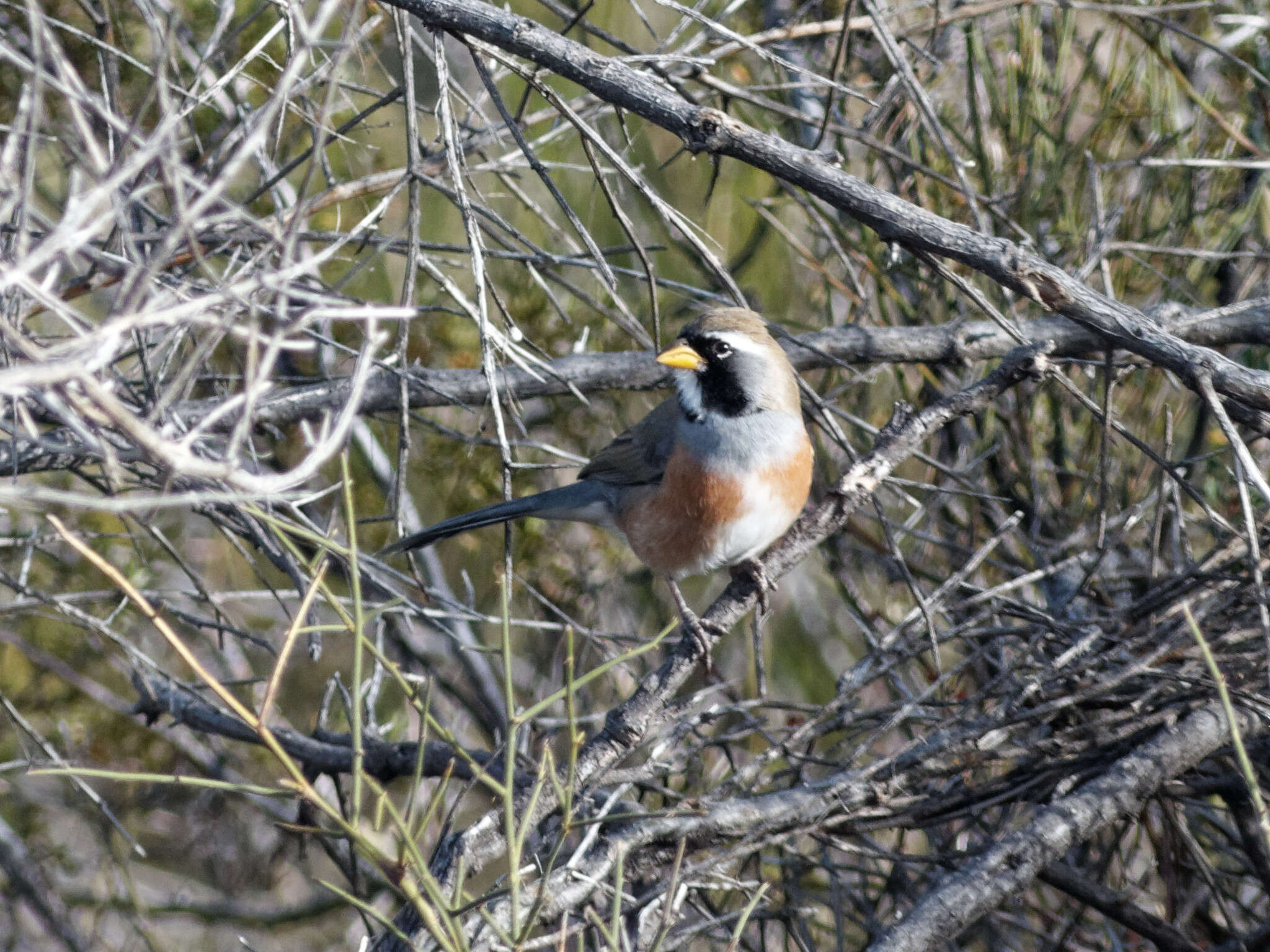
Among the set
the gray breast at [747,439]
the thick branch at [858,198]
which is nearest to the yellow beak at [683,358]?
the gray breast at [747,439]

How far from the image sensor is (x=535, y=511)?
14.6ft

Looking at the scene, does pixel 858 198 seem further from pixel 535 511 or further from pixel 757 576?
pixel 535 511

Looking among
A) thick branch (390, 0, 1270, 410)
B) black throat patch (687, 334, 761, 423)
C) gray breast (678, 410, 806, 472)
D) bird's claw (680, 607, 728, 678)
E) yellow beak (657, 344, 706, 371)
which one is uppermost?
thick branch (390, 0, 1270, 410)

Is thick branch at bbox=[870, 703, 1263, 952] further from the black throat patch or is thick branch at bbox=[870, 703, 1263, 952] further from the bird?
the black throat patch

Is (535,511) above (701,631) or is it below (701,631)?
below

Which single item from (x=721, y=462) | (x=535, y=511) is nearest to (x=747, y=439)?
(x=721, y=462)

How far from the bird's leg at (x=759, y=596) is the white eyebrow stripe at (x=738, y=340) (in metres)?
0.74

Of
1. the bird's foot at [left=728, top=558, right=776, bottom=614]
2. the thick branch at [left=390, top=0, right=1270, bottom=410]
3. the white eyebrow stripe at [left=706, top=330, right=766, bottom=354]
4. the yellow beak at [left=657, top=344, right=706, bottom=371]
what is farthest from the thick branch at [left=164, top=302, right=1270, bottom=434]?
the thick branch at [left=390, top=0, right=1270, bottom=410]

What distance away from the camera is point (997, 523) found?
4.36 meters

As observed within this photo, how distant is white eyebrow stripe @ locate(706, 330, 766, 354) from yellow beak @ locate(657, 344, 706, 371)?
3.4 inches

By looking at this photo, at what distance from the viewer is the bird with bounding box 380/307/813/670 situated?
4023 mm

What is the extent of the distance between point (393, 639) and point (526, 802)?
3.20m

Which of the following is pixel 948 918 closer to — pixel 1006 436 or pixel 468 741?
pixel 1006 436

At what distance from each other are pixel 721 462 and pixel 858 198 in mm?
1823
